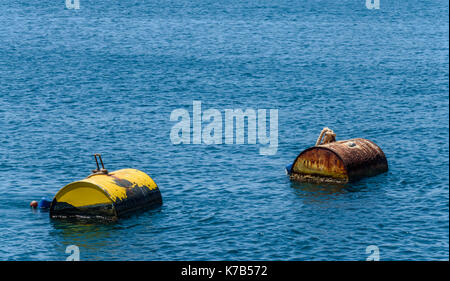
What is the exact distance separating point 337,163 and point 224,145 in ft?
57.7

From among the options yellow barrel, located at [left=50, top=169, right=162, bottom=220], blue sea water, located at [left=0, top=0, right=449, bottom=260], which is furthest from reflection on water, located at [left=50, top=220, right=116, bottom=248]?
yellow barrel, located at [left=50, top=169, right=162, bottom=220]

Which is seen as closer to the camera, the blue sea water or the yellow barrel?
the blue sea water

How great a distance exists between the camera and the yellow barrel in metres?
43.0

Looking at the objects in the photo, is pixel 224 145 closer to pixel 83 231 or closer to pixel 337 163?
pixel 337 163

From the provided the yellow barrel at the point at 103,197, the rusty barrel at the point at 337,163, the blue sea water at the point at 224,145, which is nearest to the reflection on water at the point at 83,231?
the blue sea water at the point at 224,145

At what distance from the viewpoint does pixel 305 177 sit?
52.4m

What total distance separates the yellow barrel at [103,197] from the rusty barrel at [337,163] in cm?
1202

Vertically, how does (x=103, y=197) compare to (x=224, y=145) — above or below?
above

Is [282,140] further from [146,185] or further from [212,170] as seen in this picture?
[146,185]

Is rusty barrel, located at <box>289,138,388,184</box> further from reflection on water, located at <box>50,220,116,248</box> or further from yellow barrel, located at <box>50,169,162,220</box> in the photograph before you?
reflection on water, located at <box>50,220,116,248</box>

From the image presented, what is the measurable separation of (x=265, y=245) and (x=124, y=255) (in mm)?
7274

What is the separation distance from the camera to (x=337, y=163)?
50844 millimetres

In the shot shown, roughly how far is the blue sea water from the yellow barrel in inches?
32.9

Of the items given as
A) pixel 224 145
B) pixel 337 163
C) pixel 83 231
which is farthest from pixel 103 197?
pixel 224 145
